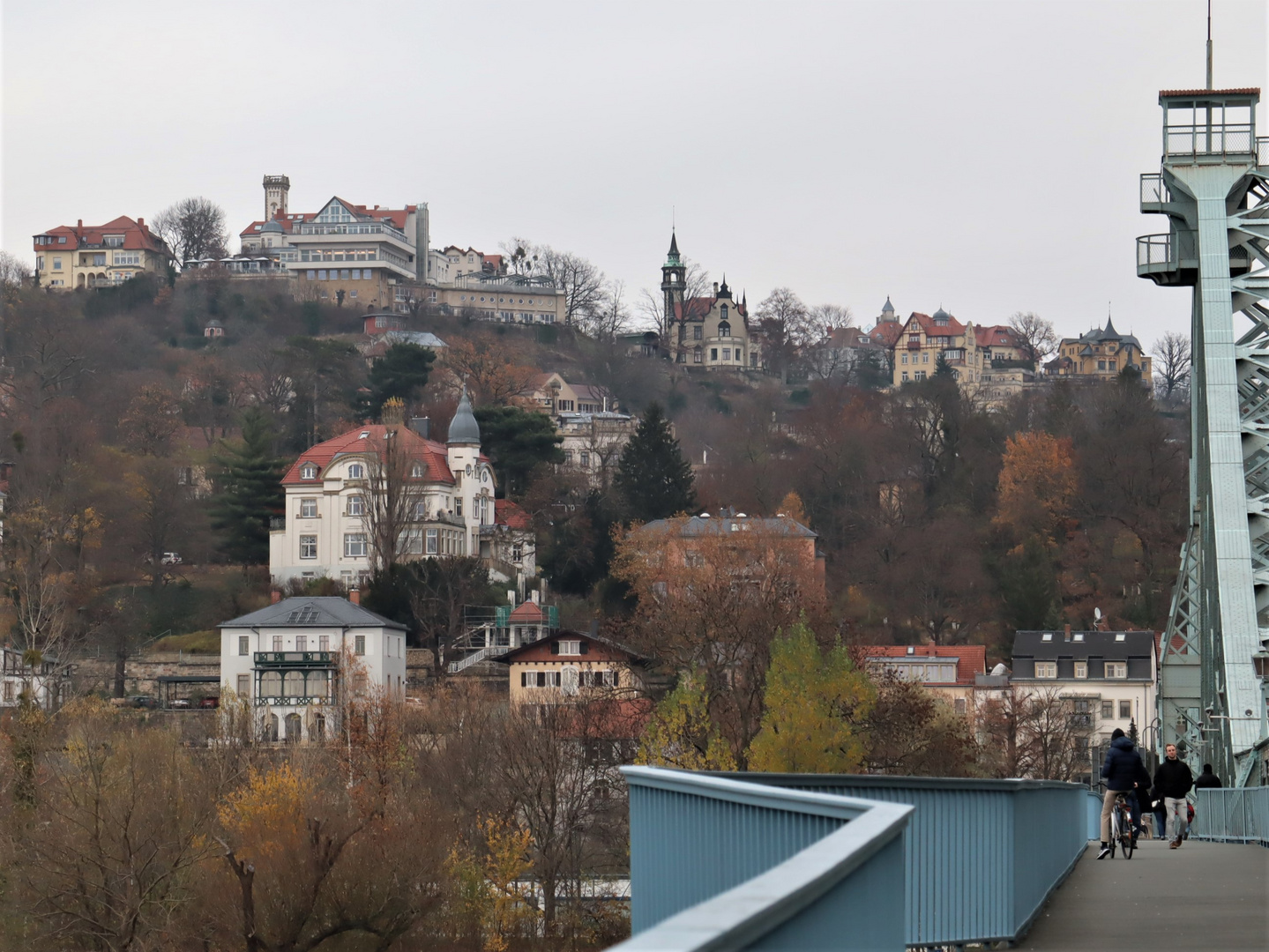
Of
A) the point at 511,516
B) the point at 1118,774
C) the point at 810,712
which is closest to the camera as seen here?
the point at 1118,774

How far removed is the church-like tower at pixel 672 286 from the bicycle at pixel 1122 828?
165281 millimetres

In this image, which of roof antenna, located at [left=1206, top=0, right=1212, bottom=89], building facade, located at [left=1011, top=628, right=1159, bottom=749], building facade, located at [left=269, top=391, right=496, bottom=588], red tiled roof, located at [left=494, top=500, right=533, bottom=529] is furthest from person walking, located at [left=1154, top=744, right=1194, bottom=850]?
red tiled roof, located at [left=494, top=500, right=533, bottom=529]

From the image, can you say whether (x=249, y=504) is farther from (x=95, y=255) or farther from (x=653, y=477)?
(x=95, y=255)

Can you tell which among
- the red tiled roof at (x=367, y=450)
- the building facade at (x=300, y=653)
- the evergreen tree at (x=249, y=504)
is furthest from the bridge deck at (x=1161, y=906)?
the evergreen tree at (x=249, y=504)

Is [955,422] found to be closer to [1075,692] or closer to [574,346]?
[1075,692]

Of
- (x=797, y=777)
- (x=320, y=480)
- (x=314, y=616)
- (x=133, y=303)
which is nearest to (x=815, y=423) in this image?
(x=320, y=480)

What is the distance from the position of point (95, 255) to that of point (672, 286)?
5787 cm

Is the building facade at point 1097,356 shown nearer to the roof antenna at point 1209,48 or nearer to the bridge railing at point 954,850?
the roof antenna at point 1209,48

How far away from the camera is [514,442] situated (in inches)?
3962

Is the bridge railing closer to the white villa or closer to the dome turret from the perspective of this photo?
the white villa

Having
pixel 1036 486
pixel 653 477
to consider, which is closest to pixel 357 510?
pixel 653 477

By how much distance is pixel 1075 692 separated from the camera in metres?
79.6

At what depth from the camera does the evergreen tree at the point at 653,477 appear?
95.7 meters

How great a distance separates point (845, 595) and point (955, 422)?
998 inches
